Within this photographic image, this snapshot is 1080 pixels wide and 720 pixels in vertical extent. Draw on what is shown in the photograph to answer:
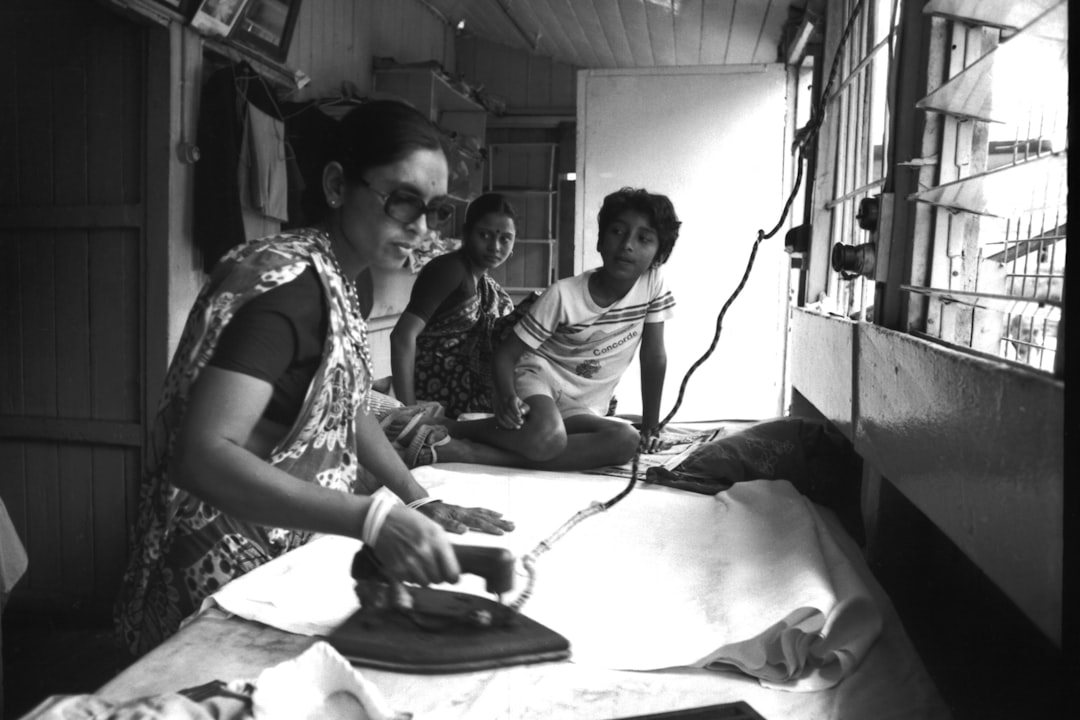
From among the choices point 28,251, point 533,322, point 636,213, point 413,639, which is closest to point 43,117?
point 28,251

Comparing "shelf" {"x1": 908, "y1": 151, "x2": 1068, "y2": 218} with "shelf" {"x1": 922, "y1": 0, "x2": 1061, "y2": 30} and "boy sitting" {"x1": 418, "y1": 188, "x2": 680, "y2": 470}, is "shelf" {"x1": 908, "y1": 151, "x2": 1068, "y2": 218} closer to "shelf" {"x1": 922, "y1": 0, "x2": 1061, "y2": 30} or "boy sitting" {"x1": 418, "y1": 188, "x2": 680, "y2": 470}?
"shelf" {"x1": 922, "y1": 0, "x2": 1061, "y2": 30}

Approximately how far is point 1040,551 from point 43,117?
3.51 meters

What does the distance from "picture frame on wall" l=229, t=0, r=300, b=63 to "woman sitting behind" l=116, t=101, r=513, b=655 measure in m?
2.17

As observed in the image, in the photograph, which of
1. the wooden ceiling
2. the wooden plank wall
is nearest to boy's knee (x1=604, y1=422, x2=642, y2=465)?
the wooden plank wall

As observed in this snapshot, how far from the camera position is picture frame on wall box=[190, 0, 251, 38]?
3.05 m

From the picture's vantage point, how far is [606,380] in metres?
3.01

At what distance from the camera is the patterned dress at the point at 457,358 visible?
3.40m

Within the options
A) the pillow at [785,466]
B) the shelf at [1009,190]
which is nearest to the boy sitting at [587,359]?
the pillow at [785,466]

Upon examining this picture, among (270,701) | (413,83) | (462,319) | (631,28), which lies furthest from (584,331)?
(413,83)

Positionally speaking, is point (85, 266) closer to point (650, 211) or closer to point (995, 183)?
point (650, 211)

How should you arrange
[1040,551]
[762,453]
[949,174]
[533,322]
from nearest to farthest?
[1040,551] < [949,174] < [762,453] < [533,322]

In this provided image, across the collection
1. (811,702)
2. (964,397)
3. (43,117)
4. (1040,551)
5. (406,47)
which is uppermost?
(406,47)

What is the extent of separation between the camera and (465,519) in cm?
168

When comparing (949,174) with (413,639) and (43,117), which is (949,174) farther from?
(43,117)
